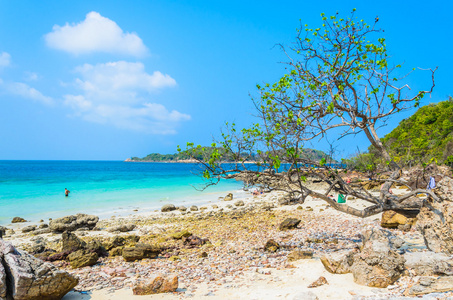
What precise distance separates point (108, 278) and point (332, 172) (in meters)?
6.08

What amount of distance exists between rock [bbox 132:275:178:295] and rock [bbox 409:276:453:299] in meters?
4.35

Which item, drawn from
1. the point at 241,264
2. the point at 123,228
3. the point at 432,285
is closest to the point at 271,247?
the point at 241,264

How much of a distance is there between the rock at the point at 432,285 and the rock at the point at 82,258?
7736 mm

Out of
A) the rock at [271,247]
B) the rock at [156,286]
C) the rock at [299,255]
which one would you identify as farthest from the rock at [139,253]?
the rock at [299,255]

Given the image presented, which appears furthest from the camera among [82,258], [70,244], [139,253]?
[70,244]

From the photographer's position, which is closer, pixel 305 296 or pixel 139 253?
pixel 305 296

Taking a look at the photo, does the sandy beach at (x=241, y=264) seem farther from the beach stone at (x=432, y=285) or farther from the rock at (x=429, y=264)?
the rock at (x=429, y=264)

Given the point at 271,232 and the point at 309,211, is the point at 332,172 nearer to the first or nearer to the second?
the point at 271,232

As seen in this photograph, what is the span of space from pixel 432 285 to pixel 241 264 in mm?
4238

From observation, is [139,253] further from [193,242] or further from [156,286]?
[156,286]

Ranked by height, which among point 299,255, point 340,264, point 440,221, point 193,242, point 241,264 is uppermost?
point 440,221

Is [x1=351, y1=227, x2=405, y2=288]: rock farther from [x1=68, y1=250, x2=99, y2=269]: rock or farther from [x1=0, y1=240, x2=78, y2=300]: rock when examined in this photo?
[x1=68, y1=250, x2=99, y2=269]: rock

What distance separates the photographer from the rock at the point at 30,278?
5242 mm

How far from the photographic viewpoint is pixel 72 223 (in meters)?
14.6
